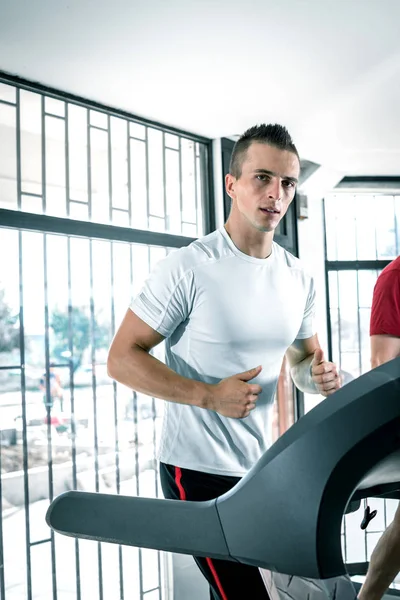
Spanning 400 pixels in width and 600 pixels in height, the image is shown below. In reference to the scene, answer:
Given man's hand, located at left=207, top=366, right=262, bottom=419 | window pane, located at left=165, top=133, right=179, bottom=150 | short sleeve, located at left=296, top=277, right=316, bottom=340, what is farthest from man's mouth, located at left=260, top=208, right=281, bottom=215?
window pane, located at left=165, top=133, right=179, bottom=150

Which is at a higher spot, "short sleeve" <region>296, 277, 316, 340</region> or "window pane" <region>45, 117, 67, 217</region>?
"window pane" <region>45, 117, 67, 217</region>

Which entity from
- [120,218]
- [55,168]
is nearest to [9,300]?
[55,168]

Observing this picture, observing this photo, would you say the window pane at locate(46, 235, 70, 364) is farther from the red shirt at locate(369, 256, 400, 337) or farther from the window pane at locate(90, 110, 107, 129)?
the red shirt at locate(369, 256, 400, 337)

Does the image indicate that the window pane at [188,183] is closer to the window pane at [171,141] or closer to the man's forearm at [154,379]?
the window pane at [171,141]

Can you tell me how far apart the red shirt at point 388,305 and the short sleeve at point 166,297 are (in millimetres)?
942

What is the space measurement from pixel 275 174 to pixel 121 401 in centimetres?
231

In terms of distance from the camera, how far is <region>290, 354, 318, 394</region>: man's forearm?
1616 millimetres

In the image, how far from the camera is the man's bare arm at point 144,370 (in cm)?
126

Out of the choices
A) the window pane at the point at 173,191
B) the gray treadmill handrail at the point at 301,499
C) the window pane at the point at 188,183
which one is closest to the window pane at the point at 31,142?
the window pane at the point at 173,191

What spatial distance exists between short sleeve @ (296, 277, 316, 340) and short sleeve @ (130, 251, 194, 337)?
37 centimetres

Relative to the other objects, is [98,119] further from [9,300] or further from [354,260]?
[354,260]

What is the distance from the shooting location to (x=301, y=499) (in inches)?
23.9

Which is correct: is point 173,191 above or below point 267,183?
above

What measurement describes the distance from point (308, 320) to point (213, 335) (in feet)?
1.17
